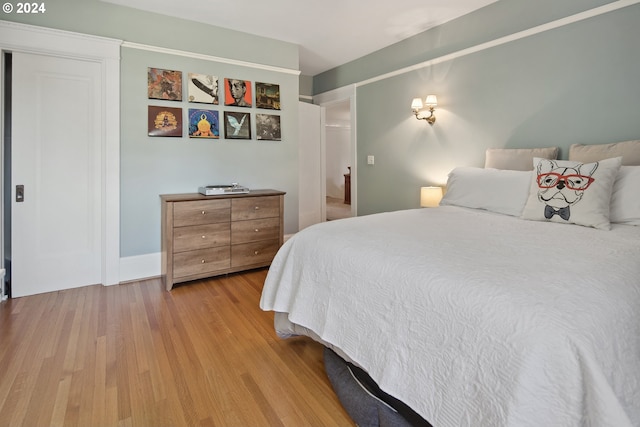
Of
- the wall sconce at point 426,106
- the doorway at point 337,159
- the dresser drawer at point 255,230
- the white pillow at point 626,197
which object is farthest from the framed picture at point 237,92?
the doorway at point 337,159

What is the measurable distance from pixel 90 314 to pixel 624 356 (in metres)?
2.95

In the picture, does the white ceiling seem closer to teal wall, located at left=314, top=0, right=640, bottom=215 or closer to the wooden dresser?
teal wall, located at left=314, top=0, right=640, bottom=215

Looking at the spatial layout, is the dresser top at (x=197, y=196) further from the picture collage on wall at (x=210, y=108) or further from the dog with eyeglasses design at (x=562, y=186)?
the dog with eyeglasses design at (x=562, y=186)

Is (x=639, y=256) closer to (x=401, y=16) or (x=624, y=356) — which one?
(x=624, y=356)

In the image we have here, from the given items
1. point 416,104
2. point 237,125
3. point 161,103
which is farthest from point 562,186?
point 161,103

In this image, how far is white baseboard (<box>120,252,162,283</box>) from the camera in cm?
312

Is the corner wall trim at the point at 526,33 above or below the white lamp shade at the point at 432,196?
above

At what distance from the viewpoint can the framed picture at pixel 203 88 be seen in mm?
3311

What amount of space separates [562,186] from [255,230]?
255 centimetres

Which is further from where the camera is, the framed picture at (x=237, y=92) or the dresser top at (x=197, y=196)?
the framed picture at (x=237, y=92)

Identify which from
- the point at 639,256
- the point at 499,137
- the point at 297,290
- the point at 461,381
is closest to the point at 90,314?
the point at 297,290

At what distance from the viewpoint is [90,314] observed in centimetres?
244

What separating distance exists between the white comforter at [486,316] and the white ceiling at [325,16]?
7.54 ft

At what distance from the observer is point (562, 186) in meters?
2.03
